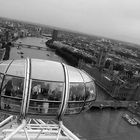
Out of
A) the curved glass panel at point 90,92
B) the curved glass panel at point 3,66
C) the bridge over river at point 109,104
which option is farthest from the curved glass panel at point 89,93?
the bridge over river at point 109,104

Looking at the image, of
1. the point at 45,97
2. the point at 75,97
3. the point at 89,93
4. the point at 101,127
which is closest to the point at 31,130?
the point at 45,97

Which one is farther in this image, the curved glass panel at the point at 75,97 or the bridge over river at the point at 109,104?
the bridge over river at the point at 109,104

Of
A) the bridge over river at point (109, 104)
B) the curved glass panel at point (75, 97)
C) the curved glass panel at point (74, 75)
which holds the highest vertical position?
the curved glass panel at point (74, 75)

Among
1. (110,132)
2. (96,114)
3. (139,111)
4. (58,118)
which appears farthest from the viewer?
(139,111)

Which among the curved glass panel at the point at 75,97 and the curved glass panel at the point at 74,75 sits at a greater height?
the curved glass panel at the point at 74,75

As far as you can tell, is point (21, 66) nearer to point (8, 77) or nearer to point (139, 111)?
point (8, 77)

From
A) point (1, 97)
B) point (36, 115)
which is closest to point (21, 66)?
point (1, 97)

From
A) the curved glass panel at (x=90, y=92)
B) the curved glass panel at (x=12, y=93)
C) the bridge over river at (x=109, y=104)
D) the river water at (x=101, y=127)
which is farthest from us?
the bridge over river at (x=109, y=104)

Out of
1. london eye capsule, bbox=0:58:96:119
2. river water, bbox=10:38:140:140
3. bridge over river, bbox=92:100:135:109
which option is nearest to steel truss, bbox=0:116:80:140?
london eye capsule, bbox=0:58:96:119

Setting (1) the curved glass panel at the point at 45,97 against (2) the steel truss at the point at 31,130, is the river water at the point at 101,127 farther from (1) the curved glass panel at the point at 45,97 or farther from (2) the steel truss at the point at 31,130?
(1) the curved glass panel at the point at 45,97
